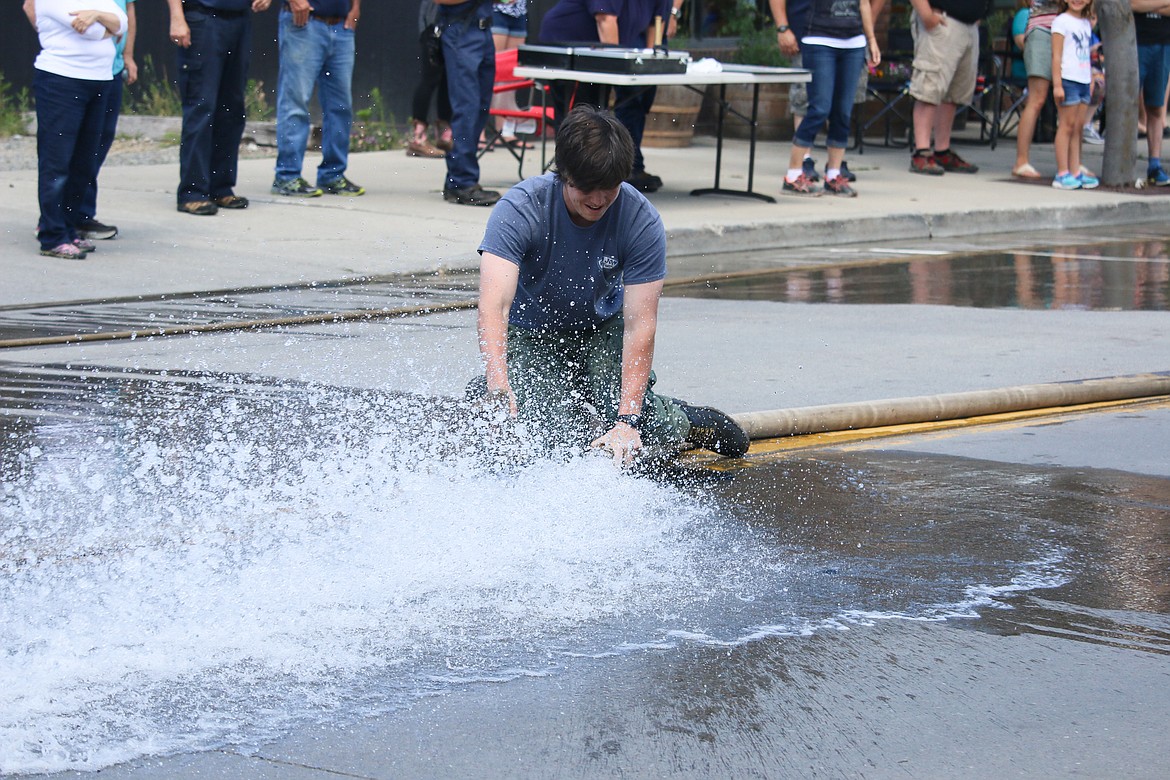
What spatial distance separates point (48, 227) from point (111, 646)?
18.0 ft

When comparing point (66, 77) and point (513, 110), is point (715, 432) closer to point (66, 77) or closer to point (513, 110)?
point (66, 77)

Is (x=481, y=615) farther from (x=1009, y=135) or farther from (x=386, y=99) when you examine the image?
(x=1009, y=135)

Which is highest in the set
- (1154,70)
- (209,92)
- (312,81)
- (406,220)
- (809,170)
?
(1154,70)

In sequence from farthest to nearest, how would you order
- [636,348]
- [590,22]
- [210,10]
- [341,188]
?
[590,22] < [341,188] < [210,10] < [636,348]

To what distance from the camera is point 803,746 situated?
321 cm

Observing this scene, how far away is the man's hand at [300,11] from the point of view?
34.2 feet

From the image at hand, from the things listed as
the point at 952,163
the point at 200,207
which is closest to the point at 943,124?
the point at 952,163

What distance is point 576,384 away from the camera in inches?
213

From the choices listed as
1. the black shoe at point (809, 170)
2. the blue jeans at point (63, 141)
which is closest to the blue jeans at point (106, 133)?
the blue jeans at point (63, 141)

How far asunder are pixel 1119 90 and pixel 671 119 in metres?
4.49

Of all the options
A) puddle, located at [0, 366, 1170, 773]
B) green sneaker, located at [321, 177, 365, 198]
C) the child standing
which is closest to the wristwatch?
puddle, located at [0, 366, 1170, 773]

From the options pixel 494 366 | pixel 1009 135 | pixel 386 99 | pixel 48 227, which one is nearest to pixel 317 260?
pixel 48 227

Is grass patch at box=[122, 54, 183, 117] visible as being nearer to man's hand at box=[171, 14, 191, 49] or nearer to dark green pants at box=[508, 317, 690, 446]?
man's hand at box=[171, 14, 191, 49]

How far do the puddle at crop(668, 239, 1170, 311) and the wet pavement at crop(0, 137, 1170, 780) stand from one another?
156 cm
